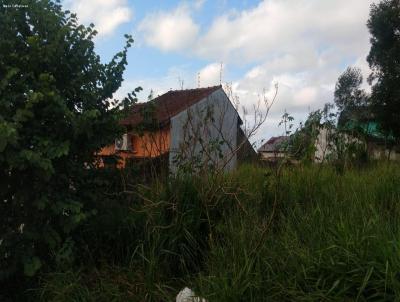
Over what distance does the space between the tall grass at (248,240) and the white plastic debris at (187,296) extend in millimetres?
65

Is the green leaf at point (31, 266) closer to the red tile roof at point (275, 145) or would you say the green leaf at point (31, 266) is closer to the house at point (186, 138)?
the house at point (186, 138)

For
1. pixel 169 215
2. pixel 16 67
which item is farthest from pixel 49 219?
pixel 16 67

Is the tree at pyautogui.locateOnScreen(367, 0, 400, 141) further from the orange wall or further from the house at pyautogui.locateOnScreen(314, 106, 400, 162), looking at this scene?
the orange wall

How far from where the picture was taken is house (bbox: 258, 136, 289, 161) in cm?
623

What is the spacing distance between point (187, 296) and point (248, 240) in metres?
0.68

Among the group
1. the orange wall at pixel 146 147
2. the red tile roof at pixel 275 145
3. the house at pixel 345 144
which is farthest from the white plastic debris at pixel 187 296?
the house at pixel 345 144

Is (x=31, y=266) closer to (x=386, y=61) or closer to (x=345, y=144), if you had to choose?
(x=345, y=144)

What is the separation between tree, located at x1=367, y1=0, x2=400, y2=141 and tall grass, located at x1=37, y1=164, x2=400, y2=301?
17.5m

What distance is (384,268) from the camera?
10.1 feet

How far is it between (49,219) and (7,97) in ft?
4.20

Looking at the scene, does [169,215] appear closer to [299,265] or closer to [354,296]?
[299,265]

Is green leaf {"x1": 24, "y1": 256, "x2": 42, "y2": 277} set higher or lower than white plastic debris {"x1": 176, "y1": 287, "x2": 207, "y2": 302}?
higher

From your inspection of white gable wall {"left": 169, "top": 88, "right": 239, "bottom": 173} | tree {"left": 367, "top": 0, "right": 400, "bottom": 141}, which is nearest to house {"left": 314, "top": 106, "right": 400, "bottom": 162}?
white gable wall {"left": 169, "top": 88, "right": 239, "bottom": 173}

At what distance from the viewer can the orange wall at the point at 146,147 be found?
5809mm
